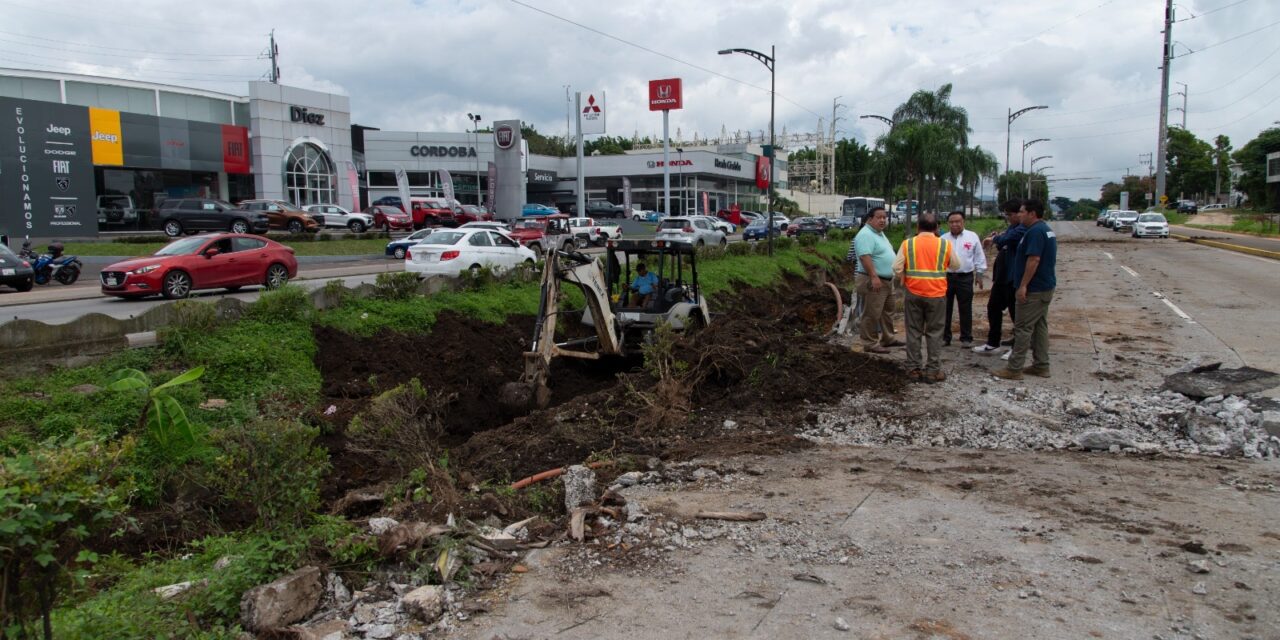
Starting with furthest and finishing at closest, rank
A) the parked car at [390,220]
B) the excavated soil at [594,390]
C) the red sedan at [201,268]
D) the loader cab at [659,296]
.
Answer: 1. the parked car at [390,220]
2. the red sedan at [201,268]
3. the loader cab at [659,296]
4. the excavated soil at [594,390]

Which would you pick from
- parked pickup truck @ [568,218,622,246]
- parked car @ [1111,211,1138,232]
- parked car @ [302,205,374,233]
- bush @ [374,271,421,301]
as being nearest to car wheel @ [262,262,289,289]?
bush @ [374,271,421,301]

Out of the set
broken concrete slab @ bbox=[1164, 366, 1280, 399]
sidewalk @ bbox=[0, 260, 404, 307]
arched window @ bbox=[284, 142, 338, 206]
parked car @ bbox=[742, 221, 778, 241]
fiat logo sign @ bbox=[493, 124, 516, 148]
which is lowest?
broken concrete slab @ bbox=[1164, 366, 1280, 399]

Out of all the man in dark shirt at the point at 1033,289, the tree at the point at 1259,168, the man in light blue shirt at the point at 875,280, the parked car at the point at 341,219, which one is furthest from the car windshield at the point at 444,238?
the tree at the point at 1259,168

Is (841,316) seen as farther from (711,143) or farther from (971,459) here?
(711,143)

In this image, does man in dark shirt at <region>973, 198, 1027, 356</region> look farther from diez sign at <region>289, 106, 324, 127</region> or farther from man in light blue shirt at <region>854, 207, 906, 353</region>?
diez sign at <region>289, 106, 324, 127</region>

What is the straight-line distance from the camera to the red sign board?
6334 cm

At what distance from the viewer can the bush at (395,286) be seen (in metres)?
13.7

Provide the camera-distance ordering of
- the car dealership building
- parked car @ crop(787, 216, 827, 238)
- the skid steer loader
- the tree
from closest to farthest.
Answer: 1. the skid steer loader
2. the car dealership building
3. parked car @ crop(787, 216, 827, 238)
4. the tree

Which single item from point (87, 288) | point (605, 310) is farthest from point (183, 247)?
point (605, 310)

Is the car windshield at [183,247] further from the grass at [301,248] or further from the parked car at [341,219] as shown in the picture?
the parked car at [341,219]

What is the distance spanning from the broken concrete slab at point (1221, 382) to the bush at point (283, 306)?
10.6 meters

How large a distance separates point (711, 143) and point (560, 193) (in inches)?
1358

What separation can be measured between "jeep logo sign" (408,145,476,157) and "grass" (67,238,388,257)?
3544 cm

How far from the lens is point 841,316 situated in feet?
45.0
